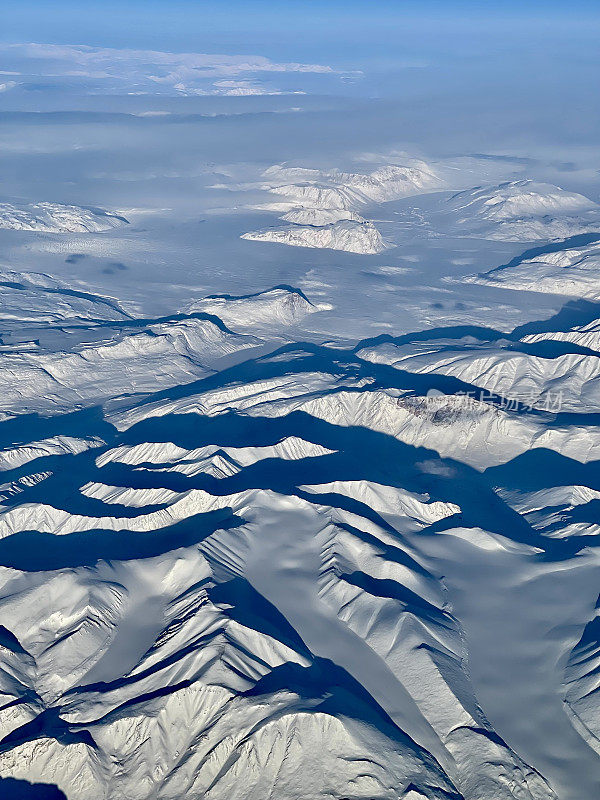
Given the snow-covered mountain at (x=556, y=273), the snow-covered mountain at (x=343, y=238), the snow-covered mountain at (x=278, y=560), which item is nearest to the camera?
the snow-covered mountain at (x=278, y=560)

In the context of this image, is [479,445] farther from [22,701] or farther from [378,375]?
[22,701]

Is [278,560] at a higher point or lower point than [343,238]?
higher

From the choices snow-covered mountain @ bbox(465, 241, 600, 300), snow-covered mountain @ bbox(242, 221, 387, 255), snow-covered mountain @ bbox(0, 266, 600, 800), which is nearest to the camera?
snow-covered mountain @ bbox(0, 266, 600, 800)

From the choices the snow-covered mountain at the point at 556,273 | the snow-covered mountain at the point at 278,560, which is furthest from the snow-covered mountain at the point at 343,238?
the snow-covered mountain at the point at 278,560

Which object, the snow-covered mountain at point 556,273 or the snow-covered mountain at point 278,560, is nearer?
the snow-covered mountain at point 278,560

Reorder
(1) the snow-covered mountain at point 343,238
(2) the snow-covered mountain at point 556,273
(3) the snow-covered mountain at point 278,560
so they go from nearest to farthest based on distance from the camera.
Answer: (3) the snow-covered mountain at point 278,560 < (2) the snow-covered mountain at point 556,273 < (1) the snow-covered mountain at point 343,238

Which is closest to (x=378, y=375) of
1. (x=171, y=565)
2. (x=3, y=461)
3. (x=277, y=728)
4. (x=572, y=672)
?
(x=3, y=461)

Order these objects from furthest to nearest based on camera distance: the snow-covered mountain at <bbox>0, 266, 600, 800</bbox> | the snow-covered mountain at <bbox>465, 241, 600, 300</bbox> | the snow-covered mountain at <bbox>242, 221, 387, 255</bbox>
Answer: the snow-covered mountain at <bbox>242, 221, 387, 255</bbox>
the snow-covered mountain at <bbox>465, 241, 600, 300</bbox>
the snow-covered mountain at <bbox>0, 266, 600, 800</bbox>

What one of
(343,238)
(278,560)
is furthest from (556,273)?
(278,560)

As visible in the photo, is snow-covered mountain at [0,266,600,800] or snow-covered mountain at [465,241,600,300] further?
snow-covered mountain at [465,241,600,300]

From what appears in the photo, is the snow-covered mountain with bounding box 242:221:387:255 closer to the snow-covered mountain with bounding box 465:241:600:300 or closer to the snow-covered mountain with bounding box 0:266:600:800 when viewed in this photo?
the snow-covered mountain with bounding box 465:241:600:300

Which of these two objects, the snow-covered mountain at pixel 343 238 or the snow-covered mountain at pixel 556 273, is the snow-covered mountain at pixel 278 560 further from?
the snow-covered mountain at pixel 343 238

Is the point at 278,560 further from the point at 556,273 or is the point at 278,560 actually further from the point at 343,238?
the point at 343,238

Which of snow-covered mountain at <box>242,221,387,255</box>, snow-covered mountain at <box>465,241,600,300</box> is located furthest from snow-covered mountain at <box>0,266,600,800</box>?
snow-covered mountain at <box>242,221,387,255</box>
